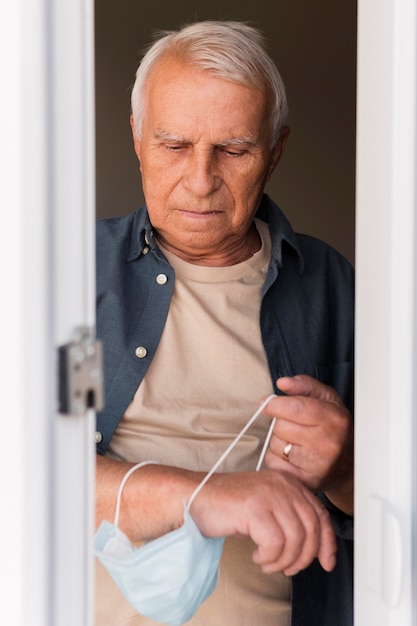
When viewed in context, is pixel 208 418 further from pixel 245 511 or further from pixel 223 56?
pixel 223 56

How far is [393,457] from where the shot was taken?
1.10 m

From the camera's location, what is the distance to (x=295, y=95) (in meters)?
4.34

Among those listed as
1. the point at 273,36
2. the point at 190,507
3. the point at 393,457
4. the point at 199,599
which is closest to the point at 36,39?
the point at 393,457

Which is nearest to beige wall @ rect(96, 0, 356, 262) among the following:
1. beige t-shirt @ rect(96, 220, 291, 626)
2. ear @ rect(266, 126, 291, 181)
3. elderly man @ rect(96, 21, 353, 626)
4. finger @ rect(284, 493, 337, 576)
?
ear @ rect(266, 126, 291, 181)

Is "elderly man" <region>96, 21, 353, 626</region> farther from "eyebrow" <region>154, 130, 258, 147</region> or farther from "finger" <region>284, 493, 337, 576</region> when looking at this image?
"finger" <region>284, 493, 337, 576</region>

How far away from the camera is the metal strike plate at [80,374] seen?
0.86 metres

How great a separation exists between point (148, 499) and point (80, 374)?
558 millimetres

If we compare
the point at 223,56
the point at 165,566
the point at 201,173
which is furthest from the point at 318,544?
the point at 223,56

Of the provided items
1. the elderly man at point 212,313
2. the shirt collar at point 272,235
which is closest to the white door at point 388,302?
the elderly man at point 212,313

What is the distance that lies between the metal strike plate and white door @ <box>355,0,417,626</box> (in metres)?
0.38

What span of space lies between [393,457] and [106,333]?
0.80 meters

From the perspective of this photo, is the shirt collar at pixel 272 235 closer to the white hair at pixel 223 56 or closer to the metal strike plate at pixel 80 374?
the white hair at pixel 223 56

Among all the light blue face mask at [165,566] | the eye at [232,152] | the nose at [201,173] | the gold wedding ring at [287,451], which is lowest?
the light blue face mask at [165,566]

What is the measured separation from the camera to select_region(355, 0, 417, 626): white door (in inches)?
42.1
